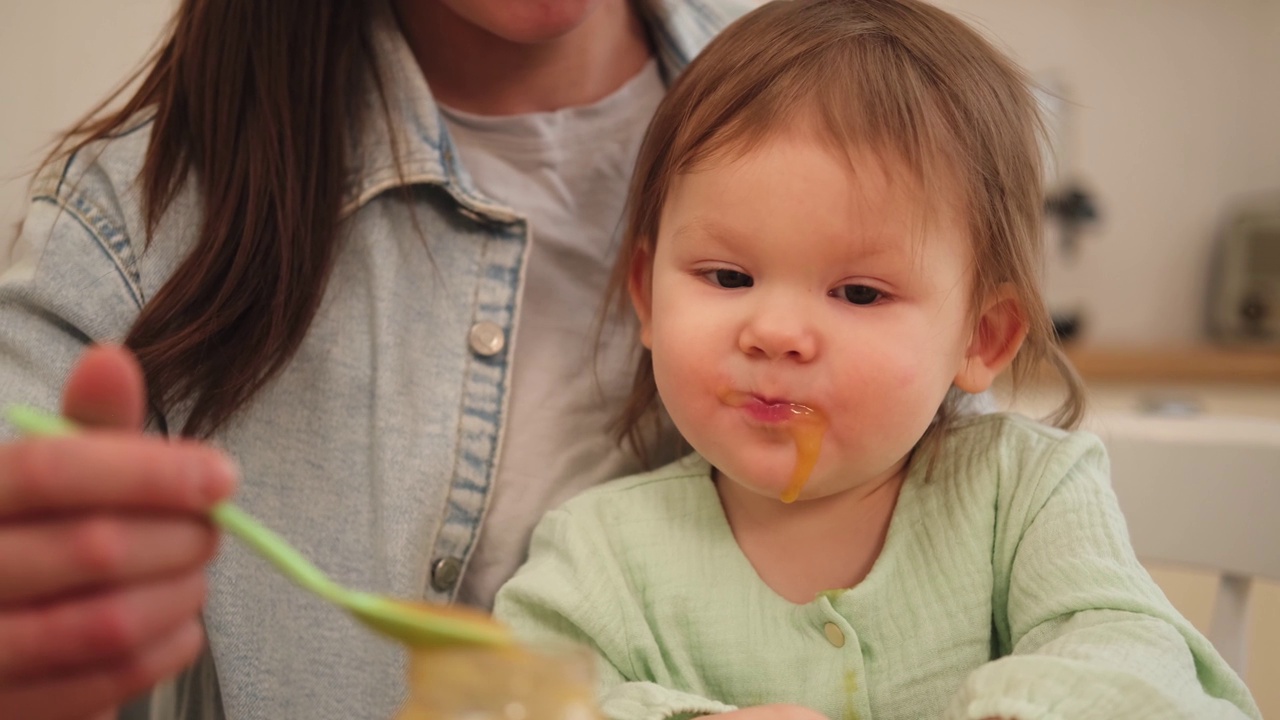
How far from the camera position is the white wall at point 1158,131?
8.06 ft

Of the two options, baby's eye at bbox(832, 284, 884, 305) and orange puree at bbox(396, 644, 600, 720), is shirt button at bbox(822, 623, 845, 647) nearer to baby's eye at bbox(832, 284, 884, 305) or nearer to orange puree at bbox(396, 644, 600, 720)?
baby's eye at bbox(832, 284, 884, 305)

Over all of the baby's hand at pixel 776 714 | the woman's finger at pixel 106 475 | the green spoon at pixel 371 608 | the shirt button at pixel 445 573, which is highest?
the woman's finger at pixel 106 475

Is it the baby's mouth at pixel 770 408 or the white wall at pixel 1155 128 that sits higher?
the baby's mouth at pixel 770 408

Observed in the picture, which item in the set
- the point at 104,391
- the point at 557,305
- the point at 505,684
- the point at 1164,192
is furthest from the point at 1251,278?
the point at 104,391

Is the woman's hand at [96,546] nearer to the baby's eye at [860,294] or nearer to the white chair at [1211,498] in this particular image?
the baby's eye at [860,294]

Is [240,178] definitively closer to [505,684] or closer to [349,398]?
[349,398]

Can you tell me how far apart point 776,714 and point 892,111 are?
0.42 metres

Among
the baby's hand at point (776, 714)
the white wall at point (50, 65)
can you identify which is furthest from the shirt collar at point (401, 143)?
the white wall at point (50, 65)

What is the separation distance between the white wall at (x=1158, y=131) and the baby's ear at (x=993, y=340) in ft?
5.86

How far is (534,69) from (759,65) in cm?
34

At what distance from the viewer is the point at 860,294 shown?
77 cm

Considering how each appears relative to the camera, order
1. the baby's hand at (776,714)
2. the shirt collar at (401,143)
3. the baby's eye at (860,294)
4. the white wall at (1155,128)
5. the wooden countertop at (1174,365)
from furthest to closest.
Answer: the white wall at (1155,128)
the wooden countertop at (1174,365)
the shirt collar at (401,143)
the baby's eye at (860,294)
the baby's hand at (776,714)

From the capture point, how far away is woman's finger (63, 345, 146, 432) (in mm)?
446

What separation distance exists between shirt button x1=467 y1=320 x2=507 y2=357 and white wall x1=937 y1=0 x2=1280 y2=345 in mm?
1872
